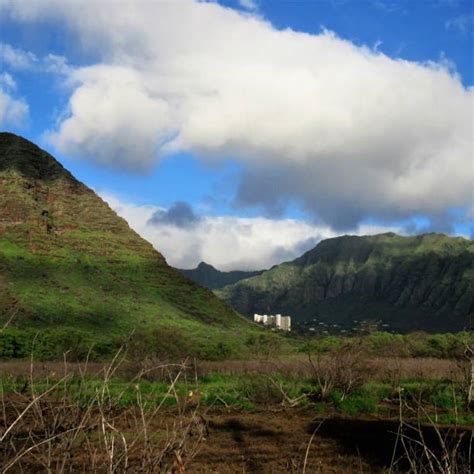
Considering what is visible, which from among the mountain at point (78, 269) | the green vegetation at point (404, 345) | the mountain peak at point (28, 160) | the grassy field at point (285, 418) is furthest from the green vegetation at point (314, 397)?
the mountain peak at point (28, 160)

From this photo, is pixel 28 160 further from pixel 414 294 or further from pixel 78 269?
pixel 414 294

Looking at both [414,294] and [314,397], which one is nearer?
[314,397]

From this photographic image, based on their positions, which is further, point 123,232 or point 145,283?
point 123,232

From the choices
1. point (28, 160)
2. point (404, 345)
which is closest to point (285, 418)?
point (404, 345)

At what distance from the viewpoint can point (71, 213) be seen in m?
90.9

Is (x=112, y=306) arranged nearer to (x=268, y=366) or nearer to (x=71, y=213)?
(x=71, y=213)

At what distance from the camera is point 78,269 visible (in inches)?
2960

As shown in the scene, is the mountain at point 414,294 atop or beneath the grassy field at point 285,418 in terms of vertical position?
atop

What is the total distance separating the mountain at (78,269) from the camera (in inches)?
2379

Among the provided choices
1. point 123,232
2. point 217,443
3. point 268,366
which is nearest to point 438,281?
point 123,232

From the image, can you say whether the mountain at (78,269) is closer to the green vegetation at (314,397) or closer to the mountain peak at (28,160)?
the mountain peak at (28,160)

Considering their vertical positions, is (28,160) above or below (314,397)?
above

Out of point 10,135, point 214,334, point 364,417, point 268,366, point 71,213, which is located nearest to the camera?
point 364,417

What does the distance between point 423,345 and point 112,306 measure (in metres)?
39.0
